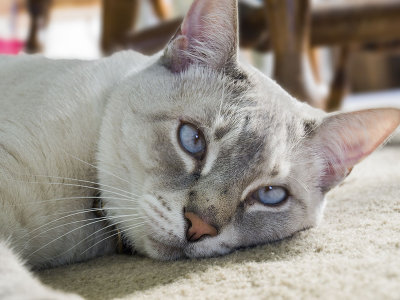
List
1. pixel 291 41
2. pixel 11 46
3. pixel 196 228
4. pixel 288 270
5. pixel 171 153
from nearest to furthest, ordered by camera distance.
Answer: pixel 288 270 → pixel 196 228 → pixel 171 153 → pixel 291 41 → pixel 11 46

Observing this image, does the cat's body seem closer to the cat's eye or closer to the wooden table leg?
the cat's eye

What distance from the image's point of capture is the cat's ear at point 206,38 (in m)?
1.44

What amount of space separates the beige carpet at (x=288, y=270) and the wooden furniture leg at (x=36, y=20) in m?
3.67

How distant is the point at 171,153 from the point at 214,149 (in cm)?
13

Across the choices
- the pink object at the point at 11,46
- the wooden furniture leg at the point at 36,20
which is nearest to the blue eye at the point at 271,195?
the wooden furniture leg at the point at 36,20

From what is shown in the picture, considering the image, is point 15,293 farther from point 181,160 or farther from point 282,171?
point 282,171

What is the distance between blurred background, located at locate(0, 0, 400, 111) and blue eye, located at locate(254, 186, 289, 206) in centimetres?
117

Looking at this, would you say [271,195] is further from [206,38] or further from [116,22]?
[116,22]

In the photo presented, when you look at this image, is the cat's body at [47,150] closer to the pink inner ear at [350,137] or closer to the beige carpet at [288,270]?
the beige carpet at [288,270]

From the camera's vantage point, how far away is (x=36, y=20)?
4500 mm

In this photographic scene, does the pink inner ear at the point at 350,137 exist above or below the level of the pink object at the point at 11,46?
below

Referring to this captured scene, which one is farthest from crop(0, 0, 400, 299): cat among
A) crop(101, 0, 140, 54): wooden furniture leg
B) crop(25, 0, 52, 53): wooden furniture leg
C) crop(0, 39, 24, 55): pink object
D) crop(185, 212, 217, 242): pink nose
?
crop(0, 39, 24, 55): pink object

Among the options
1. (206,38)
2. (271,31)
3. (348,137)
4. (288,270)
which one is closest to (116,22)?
(271,31)

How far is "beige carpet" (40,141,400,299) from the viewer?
0.90 metres
